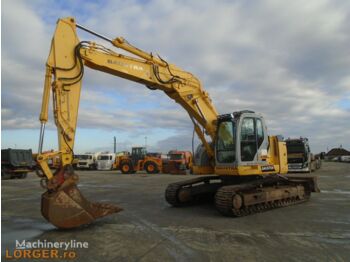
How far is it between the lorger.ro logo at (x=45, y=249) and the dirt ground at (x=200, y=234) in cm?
16

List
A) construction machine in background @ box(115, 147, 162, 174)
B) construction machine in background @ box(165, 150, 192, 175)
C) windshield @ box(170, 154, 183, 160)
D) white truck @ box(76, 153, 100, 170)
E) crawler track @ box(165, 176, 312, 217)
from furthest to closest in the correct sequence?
white truck @ box(76, 153, 100, 170)
construction machine in background @ box(115, 147, 162, 174)
windshield @ box(170, 154, 183, 160)
construction machine in background @ box(165, 150, 192, 175)
crawler track @ box(165, 176, 312, 217)

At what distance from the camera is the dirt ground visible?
6945mm

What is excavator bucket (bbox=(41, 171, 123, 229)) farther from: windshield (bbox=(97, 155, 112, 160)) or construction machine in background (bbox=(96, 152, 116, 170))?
windshield (bbox=(97, 155, 112, 160))

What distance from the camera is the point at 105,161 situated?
45188 millimetres

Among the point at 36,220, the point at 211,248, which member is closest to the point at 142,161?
the point at 36,220

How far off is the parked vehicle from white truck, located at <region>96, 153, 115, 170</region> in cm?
1424

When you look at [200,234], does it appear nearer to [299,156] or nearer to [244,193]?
[244,193]

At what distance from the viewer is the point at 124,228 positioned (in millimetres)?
9188

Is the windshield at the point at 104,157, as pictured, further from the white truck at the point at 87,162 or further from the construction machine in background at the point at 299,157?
the construction machine in background at the point at 299,157

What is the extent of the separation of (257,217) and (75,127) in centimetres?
558

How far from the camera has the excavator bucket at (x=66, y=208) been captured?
8262 millimetres

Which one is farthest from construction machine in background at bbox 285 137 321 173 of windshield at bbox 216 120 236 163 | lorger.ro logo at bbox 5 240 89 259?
lorger.ro logo at bbox 5 240 89 259

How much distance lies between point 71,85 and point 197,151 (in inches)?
206

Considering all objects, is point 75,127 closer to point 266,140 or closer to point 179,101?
point 179,101
